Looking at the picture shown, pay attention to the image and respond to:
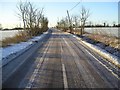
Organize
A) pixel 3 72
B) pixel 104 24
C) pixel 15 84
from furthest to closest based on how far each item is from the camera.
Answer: pixel 104 24 < pixel 3 72 < pixel 15 84

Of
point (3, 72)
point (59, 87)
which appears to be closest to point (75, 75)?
point (59, 87)

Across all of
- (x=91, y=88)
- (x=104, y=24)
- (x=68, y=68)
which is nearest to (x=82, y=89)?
(x=91, y=88)

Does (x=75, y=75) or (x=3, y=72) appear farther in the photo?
(x=3, y=72)

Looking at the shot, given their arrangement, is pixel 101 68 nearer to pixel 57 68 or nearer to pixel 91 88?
pixel 57 68

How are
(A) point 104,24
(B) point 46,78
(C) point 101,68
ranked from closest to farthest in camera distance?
1. (B) point 46,78
2. (C) point 101,68
3. (A) point 104,24

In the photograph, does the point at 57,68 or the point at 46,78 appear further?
the point at 57,68

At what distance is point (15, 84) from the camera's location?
785 centimetres

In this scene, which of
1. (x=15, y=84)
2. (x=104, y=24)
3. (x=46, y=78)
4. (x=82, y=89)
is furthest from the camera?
(x=104, y=24)

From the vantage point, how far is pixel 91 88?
7.31 metres

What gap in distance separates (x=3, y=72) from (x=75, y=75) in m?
3.32

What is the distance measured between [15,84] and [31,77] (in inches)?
45.7

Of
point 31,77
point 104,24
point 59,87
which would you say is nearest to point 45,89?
point 59,87

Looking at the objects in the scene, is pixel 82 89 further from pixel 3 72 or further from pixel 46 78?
pixel 3 72

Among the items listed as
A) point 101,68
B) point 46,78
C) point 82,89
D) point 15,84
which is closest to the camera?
point 82,89
